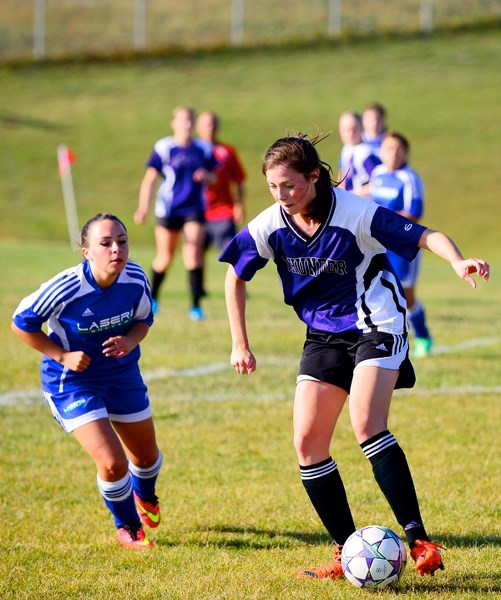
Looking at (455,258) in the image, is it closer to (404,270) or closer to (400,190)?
(400,190)

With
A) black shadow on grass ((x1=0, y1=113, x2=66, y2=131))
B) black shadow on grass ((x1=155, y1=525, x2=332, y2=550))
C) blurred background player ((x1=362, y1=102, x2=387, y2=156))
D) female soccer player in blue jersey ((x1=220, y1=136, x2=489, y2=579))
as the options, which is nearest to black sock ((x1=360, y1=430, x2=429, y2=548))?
female soccer player in blue jersey ((x1=220, y1=136, x2=489, y2=579))

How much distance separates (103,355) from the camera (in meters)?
5.01

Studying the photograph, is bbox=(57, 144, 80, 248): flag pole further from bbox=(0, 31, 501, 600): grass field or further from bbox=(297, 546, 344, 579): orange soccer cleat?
bbox=(297, 546, 344, 579): orange soccer cleat

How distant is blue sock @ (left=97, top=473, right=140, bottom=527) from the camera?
487 cm

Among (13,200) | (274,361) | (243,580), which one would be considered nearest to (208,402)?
(274,361)

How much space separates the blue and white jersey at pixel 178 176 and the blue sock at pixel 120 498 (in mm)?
7587

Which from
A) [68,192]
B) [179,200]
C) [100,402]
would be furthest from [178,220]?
[68,192]

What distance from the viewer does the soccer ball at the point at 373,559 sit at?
4.05m

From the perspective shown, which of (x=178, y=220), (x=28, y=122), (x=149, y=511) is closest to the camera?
(x=149, y=511)

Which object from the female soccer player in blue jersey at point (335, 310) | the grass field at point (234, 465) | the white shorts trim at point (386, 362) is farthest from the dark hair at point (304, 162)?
the grass field at point (234, 465)

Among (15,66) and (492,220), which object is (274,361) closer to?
(492,220)

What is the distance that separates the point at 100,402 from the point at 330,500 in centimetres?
126

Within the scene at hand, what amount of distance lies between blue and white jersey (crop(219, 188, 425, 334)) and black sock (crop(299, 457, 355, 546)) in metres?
0.62

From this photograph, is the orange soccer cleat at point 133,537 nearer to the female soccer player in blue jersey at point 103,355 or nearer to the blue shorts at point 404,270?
the female soccer player in blue jersey at point 103,355
